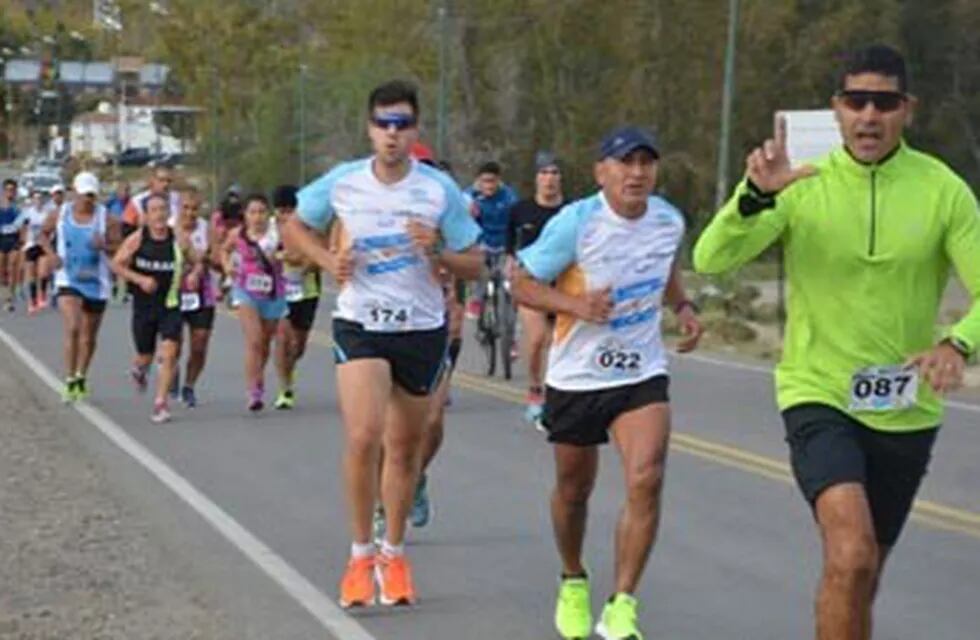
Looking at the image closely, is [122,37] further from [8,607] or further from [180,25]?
[8,607]

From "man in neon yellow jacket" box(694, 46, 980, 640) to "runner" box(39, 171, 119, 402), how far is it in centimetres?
1259

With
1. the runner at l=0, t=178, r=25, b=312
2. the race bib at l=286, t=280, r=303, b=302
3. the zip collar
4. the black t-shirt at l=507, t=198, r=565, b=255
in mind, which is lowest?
the runner at l=0, t=178, r=25, b=312

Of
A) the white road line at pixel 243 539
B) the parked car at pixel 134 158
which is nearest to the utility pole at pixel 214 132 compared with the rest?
the parked car at pixel 134 158

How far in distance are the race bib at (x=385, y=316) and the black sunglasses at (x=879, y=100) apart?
10.2 feet

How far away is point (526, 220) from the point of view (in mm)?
17078

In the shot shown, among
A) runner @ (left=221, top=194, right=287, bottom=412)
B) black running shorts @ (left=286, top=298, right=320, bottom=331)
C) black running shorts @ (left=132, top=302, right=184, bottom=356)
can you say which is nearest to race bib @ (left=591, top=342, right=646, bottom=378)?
runner @ (left=221, top=194, right=287, bottom=412)

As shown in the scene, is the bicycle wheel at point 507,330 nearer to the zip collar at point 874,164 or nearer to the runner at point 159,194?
the runner at point 159,194

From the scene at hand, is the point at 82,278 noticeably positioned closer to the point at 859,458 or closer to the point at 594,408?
the point at 594,408

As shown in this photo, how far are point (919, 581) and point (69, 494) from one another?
5.34m

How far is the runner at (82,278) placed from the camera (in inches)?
757

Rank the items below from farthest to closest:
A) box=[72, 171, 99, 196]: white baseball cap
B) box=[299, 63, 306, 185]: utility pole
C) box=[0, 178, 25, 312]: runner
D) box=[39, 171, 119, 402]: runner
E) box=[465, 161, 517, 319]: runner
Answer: box=[299, 63, 306, 185]: utility pole, box=[0, 178, 25, 312]: runner, box=[72, 171, 99, 196]: white baseball cap, box=[465, 161, 517, 319]: runner, box=[39, 171, 119, 402]: runner

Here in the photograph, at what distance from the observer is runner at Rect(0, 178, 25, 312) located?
36.7 metres

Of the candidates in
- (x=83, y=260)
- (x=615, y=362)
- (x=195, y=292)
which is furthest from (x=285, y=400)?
(x=615, y=362)

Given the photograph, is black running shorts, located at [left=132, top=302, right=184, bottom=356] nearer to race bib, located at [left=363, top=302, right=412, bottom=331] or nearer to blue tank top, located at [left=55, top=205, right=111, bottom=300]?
blue tank top, located at [left=55, top=205, right=111, bottom=300]
